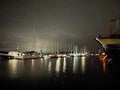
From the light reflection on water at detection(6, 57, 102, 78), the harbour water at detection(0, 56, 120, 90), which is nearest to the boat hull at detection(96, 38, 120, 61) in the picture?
the harbour water at detection(0, 56, 120, 90)

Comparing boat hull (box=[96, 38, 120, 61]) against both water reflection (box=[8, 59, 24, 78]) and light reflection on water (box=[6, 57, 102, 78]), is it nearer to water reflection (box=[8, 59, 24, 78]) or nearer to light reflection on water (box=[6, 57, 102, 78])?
light reflection on water (box=[6, 57, 102, 78])

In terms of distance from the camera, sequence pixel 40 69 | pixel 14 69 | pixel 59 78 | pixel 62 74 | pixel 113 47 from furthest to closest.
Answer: pixel 113 47 < pixel 14 69 < pixel 40 69 < pixel 62 74 < pixel 59 78

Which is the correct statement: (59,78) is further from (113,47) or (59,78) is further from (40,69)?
(113,47)

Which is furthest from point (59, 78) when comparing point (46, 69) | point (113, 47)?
point (113, 47)

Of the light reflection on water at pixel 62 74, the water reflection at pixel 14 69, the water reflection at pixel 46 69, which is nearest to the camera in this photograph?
the light reflection on water at pixel 62 74

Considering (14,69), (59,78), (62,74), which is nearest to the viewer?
(59,78)

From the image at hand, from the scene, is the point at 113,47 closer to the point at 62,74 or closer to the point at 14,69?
the point at 62,74

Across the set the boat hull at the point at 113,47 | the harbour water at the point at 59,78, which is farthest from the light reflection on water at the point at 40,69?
the boat hull at the point at 113,47

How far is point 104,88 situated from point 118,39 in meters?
27.4

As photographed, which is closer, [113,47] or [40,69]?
[40,69]

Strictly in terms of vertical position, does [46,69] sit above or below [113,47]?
below

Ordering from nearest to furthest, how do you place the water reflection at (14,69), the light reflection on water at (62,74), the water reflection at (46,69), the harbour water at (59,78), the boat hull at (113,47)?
the harbour water at (59,78) → the light reflection on water at (62,74) → the water reflection at (46,69) → the water reflection at (14,69) → the boat hull at (113,47)

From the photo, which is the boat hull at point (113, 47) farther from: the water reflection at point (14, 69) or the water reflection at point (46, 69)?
the water reflection at point (14, 69)

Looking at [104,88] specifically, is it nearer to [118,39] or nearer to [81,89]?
[81,89]
